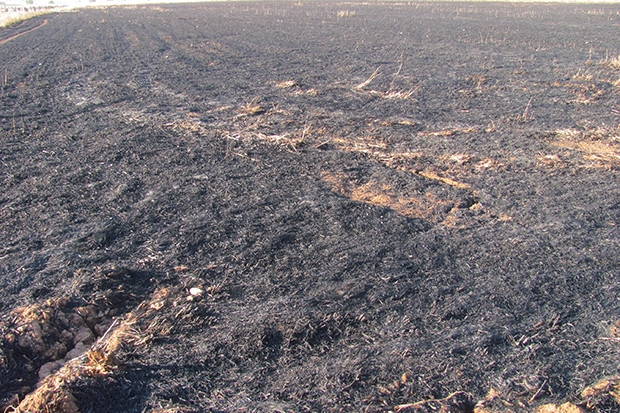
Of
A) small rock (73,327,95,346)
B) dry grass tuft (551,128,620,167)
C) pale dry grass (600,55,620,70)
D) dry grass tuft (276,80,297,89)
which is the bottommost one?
dry grass tuft (551,128,620,167)

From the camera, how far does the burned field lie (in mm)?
2734

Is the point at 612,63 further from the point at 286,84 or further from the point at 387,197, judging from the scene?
the point at 387,197

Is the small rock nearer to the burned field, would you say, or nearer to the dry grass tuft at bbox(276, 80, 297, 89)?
the burned field

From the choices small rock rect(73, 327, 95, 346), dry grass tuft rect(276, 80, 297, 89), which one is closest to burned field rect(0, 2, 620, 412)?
small rock rect(73, 327, 95, 346)

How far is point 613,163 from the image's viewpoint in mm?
5824

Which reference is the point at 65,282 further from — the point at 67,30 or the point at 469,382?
the point at 67,30

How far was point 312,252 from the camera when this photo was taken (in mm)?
4008

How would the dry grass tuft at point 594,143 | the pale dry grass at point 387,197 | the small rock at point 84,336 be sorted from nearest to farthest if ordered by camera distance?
1. the small rock at point 84,336
2. the pale dry grass at point 387,197
3. the dry grass tuft at point 594,143

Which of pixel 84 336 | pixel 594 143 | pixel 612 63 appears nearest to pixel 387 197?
pixel 84 336

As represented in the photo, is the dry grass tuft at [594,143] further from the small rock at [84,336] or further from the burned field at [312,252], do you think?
the small rock at [84,336]

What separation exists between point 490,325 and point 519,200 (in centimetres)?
222

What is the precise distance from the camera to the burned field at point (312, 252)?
108 inches

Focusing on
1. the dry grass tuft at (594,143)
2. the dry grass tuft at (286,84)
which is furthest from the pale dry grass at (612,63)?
the dry grass tuft at (286,84)

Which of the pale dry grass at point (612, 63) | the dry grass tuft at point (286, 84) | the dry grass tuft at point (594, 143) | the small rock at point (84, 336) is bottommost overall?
the dry grass tuft at point (594, 143)
